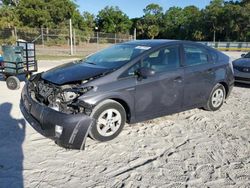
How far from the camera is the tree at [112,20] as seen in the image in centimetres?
6894

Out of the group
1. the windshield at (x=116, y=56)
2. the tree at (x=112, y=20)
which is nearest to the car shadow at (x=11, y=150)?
the windshield at (x=116, y=56)

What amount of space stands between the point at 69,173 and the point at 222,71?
13.9ft

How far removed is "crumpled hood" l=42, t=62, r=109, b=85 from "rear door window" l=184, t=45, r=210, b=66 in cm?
180

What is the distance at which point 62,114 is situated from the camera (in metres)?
3.96

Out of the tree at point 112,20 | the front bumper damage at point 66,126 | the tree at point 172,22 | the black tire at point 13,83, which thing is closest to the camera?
the front bumper damage at point 66,126

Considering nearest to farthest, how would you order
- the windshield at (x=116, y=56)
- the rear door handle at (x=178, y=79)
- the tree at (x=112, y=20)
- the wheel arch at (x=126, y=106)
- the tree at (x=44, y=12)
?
the wheel arch at (x=126, y=106) < the windshield at (x=116, y=56) < the rear door handle at (x=178, y=79) < the tree at (x=44, y=12) < the tree at (x=112, y=20)

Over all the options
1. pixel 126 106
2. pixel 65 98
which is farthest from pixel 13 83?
pixel 126 106

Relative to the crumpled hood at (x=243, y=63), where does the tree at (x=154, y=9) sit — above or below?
above

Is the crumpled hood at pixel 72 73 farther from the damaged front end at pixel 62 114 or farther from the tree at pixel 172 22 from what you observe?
the tree at pixel 172 22

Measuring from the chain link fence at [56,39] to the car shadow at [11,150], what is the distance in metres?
18.4

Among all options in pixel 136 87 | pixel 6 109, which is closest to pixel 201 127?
pixel 136 87

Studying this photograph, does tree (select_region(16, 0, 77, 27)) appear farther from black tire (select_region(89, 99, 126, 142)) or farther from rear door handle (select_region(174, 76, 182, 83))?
black tire (select_region(89, 99, 126, 142))

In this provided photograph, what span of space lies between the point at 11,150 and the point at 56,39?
21887 millimetres

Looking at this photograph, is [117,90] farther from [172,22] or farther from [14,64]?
[172,22]
